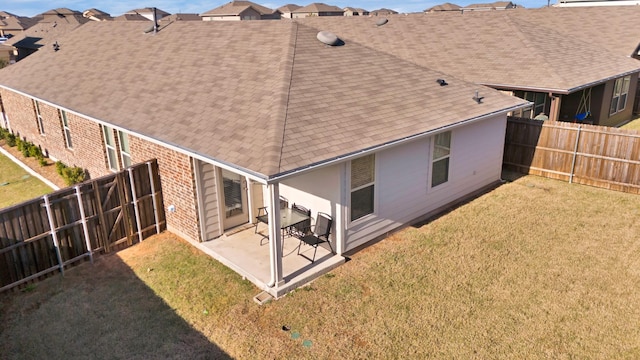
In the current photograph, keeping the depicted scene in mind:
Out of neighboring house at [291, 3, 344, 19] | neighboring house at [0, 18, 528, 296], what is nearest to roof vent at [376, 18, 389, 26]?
neighboring house at [0, 18, 528, 296]

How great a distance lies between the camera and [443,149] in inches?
487

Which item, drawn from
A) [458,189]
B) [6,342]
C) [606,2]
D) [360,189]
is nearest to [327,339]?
[360,189]

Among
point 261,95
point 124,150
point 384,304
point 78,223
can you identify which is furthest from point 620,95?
point 78,223

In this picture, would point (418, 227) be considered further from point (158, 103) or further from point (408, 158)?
point (158, 103)

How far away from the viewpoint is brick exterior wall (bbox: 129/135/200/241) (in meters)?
10.4

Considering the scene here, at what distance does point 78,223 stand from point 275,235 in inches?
192

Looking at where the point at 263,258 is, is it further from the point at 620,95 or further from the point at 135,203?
the point at 620,95

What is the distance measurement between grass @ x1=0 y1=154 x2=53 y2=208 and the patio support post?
37.0 feet

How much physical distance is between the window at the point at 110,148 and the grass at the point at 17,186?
363cm

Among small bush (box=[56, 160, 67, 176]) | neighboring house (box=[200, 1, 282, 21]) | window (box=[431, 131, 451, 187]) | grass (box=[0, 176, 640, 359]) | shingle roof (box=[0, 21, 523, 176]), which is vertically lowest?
grass (box=[0, 176, 640, 359])

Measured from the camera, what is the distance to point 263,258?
32.9ft

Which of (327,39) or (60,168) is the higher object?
(327,39)

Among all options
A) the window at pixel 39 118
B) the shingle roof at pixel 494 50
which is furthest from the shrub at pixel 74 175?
the shingle roof at pixel 494 50

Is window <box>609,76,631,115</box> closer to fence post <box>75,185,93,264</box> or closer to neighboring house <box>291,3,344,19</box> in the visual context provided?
fence post <box>75,185,93,264</box>
